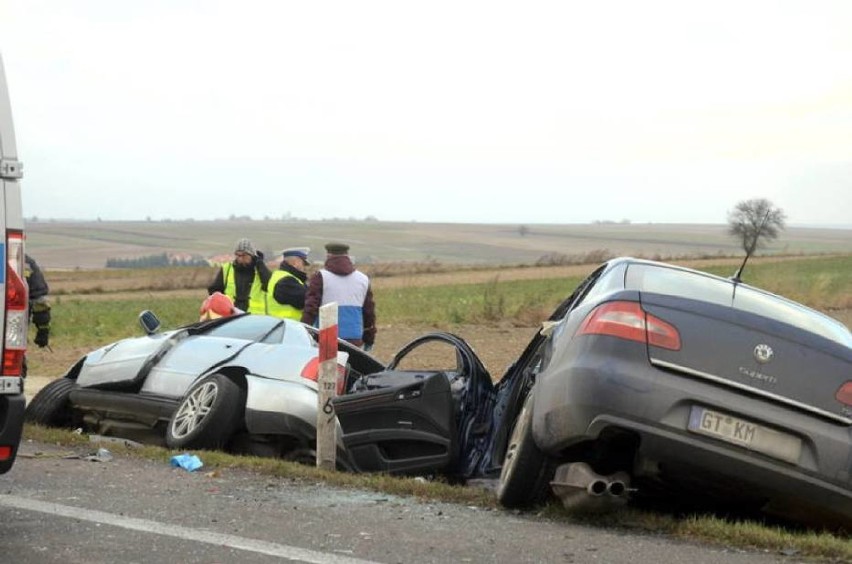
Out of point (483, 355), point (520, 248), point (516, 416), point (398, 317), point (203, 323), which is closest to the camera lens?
point (516, 416)

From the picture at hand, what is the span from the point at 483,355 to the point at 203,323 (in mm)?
8585

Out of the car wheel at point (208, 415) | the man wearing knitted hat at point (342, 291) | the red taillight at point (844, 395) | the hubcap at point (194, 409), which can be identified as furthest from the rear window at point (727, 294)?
the man wearing knitted hat at point (342, 291)

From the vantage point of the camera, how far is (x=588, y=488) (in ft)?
17.5

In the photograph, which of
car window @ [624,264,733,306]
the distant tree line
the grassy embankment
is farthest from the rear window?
the distant tree line

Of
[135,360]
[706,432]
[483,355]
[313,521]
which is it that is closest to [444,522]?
[313,521]

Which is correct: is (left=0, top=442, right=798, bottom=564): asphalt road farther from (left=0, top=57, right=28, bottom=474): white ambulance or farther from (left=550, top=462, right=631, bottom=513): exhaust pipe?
(left=0, top=57, right=28, bottom=474): white ambulance

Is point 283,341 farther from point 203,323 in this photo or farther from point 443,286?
point 443,286

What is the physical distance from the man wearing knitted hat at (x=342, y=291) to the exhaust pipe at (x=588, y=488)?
5.17m

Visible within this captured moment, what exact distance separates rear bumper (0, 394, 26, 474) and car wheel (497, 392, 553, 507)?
239 cm

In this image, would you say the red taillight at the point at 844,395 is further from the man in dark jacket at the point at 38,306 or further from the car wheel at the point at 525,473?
the man in dark jacket at the point at 38,306

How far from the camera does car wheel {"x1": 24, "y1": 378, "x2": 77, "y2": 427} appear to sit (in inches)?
348

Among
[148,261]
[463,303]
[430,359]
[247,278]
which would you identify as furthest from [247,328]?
[148,261]

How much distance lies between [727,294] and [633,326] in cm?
80

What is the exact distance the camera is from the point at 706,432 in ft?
17.0
